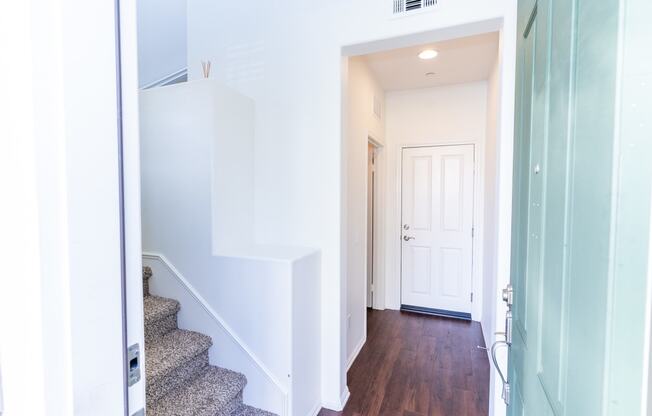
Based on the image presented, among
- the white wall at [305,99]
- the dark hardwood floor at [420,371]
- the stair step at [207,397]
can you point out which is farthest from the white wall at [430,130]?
the stair step at [207,397]

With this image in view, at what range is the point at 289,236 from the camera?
2184 mm

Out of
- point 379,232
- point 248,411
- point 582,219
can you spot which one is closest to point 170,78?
point 379,232

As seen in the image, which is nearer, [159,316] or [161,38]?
[159,316]

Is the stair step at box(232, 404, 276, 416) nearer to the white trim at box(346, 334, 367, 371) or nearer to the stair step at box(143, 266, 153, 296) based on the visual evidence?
the white trim at box(346, 334, 367, 371)

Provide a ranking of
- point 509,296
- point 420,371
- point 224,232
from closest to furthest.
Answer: point 509,296
point 224,232
point 420,371

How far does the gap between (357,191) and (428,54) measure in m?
1.38

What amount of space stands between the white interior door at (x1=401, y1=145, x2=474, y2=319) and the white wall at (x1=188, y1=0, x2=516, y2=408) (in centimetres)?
194

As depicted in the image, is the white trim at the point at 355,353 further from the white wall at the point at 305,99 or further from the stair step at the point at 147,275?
the stair step at the point at 147,275

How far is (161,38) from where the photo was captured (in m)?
2.91

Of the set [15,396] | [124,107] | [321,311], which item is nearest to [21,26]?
[124,107]

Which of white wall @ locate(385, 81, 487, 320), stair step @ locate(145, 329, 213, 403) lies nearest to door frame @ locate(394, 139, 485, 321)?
white wall @ locate(385, 81, 487, 320)

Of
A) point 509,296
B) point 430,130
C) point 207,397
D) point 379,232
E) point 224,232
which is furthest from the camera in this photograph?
point 379,232

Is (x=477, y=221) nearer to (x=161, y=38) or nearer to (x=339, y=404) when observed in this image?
(x=339, y=404)

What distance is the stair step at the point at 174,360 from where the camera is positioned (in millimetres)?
1637
